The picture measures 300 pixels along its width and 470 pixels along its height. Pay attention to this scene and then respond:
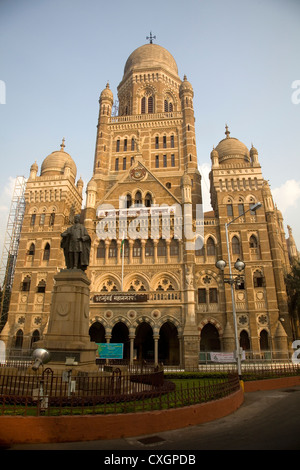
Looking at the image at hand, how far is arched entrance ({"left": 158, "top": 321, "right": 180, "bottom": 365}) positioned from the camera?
3127cm

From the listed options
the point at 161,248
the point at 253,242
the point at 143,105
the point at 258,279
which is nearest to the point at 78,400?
the point at 161,248

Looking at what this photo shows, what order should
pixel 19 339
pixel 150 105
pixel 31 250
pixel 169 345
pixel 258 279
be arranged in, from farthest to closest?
pixel 150 105 → pixel 31 250 → pixel 169 345 → pixel 19 339 → pixel 258 279

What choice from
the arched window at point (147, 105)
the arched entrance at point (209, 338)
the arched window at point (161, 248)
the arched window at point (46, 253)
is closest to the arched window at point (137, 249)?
the arched window at point (161, 248)

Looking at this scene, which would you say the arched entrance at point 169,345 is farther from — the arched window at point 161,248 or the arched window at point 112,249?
the arched window at point 112,249

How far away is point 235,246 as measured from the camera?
108ft

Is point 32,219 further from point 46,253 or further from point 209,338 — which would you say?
point 209,338

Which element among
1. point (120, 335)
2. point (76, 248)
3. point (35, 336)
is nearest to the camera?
point (76, 248)

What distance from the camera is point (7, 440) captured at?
6.49 meters

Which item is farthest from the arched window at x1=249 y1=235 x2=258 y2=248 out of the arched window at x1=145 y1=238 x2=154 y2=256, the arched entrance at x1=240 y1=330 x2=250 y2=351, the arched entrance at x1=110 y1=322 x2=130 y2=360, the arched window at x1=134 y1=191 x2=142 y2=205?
the arched entrance at x1=110 y1=322 x2=130 y2=360

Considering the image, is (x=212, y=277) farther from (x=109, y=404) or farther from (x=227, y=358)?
(x=109, y=404)

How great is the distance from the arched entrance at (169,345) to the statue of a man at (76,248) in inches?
794

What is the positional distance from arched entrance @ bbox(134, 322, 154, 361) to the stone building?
0.11m

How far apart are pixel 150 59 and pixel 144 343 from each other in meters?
43.2

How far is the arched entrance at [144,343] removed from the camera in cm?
3266
